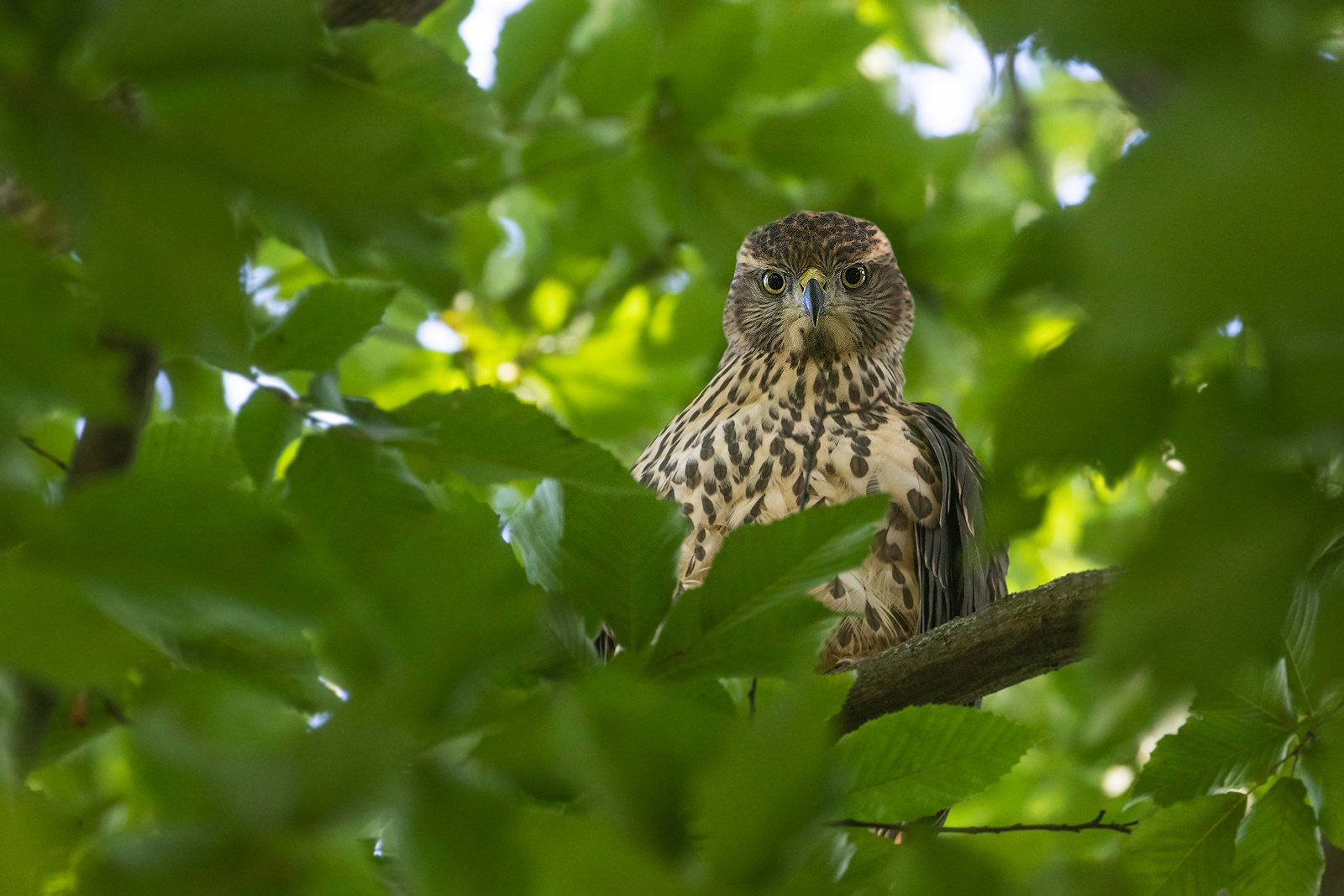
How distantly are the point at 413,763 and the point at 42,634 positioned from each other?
0.25 metres

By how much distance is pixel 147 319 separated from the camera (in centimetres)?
72

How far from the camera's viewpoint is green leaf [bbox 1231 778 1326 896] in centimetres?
157

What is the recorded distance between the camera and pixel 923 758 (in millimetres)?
1438

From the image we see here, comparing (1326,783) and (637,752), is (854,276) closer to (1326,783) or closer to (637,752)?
(1326,783)

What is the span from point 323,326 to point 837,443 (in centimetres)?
225

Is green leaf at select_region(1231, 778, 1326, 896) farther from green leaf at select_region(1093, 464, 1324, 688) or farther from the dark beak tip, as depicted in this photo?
the dark beak tip

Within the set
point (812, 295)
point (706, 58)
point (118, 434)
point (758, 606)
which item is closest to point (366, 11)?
point (706, 58)

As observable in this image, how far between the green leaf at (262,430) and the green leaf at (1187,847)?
1122mm

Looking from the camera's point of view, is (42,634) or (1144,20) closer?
(1144,20)

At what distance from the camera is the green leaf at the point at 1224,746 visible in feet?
5.30

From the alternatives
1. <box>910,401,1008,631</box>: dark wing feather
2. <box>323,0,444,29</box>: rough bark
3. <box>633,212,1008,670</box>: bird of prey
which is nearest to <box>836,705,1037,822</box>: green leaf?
<box>633,212,1008,670</box>: bird of prey

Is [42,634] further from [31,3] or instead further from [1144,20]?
[1144,20]

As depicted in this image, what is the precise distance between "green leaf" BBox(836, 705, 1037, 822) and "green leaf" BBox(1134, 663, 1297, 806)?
0.28 metres

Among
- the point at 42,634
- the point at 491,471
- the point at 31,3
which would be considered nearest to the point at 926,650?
the point at 491,471
